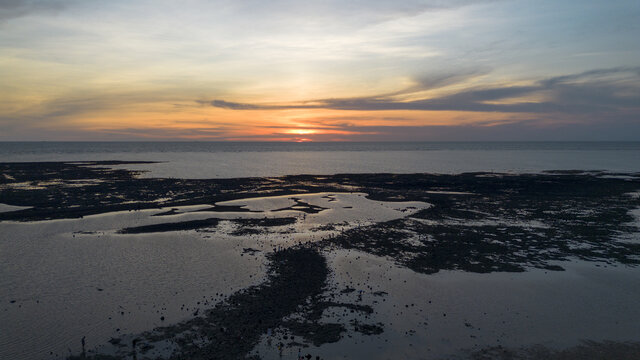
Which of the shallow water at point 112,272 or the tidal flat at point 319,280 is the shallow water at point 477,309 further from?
the shallow water at point 112,272

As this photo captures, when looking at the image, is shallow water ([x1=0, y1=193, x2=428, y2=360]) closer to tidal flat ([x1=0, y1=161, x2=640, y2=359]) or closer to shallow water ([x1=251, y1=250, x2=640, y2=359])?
tidal flat ([x1=0, y1=161, x2=640, y2=359])

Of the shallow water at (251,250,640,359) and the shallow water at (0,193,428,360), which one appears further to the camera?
the shallow water at (0,193,428,360)

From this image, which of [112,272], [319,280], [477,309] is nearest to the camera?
[477,309]

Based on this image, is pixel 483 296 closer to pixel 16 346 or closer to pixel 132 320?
pixel 132 320

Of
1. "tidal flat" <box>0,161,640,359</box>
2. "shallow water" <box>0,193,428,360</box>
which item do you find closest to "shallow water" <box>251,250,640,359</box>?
"tidal flat" <box>0,161,640,359</box>

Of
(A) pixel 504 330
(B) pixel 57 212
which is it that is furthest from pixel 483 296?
(B) pixel 57 212

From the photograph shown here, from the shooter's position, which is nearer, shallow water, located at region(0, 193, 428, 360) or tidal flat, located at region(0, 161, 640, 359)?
tidal flat, located at region(0, 161, 640, 359)

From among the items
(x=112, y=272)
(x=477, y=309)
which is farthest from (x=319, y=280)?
(x=112, y=272)

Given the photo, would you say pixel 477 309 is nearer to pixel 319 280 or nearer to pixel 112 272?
Answer: pixel 319 280

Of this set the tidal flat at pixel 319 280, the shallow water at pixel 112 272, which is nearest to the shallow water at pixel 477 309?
the tidal flat at pixel 319 280
